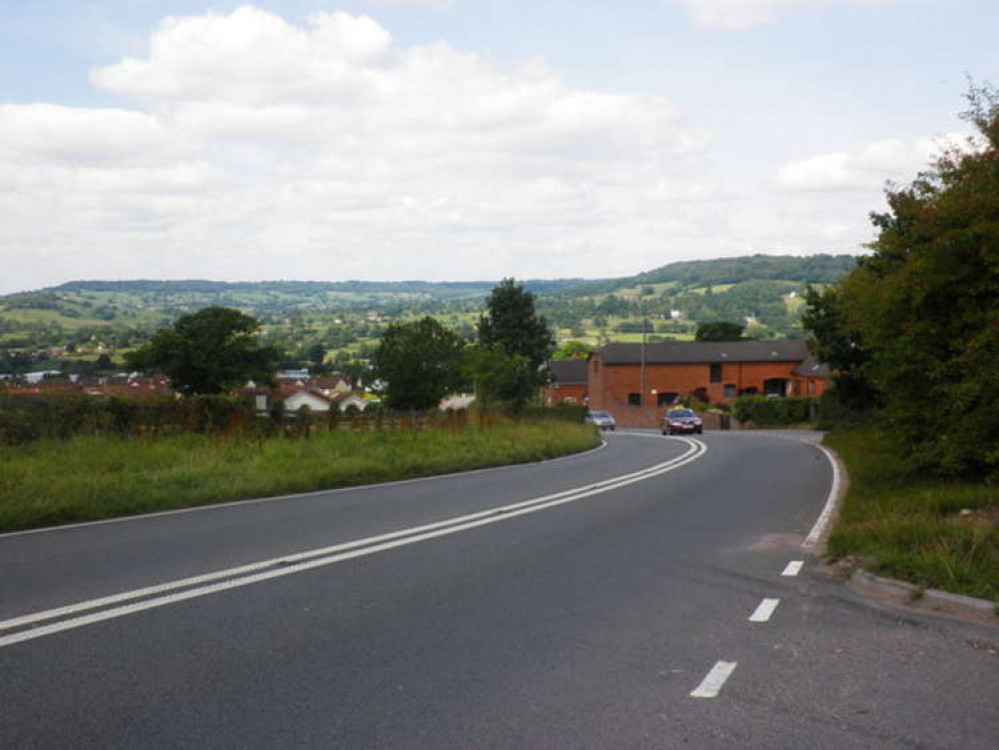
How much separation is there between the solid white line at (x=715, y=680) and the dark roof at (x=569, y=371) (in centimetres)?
11239

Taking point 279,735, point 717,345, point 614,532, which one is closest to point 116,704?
point 279,735

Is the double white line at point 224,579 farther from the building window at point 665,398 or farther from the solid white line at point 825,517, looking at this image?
the building window at point 665,398

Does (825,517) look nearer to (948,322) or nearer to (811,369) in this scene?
(948,322)

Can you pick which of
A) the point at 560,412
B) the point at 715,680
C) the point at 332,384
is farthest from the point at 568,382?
the point at 715,680

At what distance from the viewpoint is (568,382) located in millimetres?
120562

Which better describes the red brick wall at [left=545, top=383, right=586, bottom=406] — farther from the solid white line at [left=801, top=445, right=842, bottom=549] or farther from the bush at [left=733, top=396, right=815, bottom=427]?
the solid white line at [left=801, top=445, right=842, bottom=549]

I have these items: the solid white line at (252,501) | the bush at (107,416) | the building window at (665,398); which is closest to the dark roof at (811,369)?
the building window at (665,398)

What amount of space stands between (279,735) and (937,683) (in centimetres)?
379

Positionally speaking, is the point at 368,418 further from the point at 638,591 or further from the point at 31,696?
the point at 31,696

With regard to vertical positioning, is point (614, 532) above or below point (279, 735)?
below

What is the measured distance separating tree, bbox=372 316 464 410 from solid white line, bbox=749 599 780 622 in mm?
92063

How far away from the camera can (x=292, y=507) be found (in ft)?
47.3

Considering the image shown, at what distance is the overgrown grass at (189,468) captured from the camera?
13211 millimetres

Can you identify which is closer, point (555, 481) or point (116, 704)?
point (116, 704)
